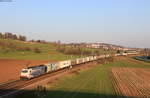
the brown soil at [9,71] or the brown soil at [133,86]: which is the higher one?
the brown soil at [9,71]

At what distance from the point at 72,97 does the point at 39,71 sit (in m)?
21.5

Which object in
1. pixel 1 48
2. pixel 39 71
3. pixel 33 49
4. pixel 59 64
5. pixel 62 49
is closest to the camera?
pixel 39 71

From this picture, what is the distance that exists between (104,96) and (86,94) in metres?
2.57

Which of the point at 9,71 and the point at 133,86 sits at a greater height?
the point at 9,71

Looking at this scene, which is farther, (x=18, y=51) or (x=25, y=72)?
(x=18, y=51)

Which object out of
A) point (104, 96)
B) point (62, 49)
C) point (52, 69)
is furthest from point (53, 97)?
point (62, 49)

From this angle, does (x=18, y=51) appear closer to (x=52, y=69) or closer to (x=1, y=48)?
(x=1, y=48)

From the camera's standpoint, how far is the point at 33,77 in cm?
4431

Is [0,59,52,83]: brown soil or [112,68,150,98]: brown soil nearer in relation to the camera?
[112,68,150,98]: brown soil

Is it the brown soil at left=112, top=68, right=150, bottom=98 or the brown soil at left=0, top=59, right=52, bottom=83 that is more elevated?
the brown soil at left=0, top=59, right=52, bottom=83

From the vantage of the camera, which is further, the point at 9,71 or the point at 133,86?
the point at 9,71

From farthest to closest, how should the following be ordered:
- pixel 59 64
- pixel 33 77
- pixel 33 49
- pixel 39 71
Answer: pixel 33 49 < pixel 59 64 < pixel 39 71 < pixel 33 77

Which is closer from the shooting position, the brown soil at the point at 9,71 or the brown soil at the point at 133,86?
the brown soil at the point at 133,86

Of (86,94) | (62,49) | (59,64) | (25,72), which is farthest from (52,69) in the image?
(62,49)
